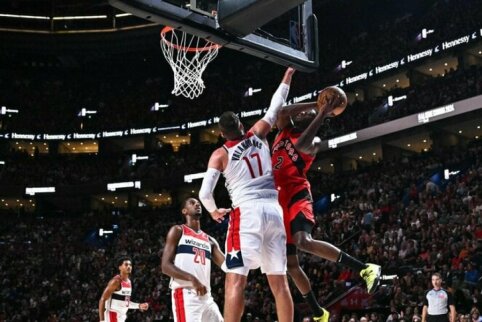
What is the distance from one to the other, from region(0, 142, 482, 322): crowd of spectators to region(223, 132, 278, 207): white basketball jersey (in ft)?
33.1

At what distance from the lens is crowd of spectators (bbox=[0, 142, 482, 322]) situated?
17.2m

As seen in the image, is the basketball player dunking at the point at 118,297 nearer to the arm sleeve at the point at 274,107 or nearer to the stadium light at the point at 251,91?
the arm sleeve at the point at 274,107

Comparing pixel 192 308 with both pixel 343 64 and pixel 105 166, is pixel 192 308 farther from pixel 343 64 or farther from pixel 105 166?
pixel 105 166

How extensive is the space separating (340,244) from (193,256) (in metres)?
16.0

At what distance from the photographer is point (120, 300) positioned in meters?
10.8

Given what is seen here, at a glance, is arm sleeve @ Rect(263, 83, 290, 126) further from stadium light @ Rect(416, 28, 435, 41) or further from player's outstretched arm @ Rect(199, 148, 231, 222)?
stadium light @ Rect(416, 28, 435, 41)

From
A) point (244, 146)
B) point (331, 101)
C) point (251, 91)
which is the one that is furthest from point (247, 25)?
point (251, 91)

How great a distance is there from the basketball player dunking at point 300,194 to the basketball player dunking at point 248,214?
512mm

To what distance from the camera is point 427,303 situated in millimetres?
12398

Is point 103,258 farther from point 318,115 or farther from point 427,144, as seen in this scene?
point 318,115

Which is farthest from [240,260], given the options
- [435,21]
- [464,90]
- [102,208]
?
[102,208]

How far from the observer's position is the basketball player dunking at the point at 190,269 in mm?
6785

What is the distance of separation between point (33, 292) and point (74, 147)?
55.5ft

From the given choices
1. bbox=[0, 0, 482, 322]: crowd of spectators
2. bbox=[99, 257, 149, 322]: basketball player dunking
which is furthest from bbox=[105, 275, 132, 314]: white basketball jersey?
A: bbox=[0, 0, 482, 322]: crowd of spectators
